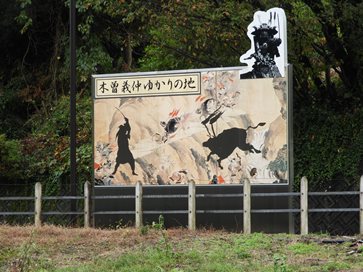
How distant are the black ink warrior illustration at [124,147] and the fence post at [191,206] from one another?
1794 millimetres

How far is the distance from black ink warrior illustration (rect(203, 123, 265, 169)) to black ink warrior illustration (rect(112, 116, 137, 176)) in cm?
206

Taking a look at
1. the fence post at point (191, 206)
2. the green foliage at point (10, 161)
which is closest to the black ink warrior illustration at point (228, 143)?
the fence post at point (191, 206)

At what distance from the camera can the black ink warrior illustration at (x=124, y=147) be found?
19234 millimetres

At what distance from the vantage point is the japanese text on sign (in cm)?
1881

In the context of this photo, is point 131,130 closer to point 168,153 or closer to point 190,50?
point 168,153

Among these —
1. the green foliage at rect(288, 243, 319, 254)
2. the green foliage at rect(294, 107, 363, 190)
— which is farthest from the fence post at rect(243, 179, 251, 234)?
the green foliage at rect(294, 107, 363, 190)

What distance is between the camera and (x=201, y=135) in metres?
18.7

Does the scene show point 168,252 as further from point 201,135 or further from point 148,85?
point 148,85

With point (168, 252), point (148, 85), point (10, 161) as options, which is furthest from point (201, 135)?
point (10, 161)

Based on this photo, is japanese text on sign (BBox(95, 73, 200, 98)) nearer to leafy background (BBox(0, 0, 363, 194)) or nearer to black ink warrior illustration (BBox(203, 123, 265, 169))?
black ink warrior illustration (BBox(203, 123, 265, 169))

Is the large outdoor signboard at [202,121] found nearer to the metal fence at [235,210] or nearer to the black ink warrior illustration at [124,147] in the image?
the black ink warrior illustration at [124,147]

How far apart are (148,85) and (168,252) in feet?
24.1

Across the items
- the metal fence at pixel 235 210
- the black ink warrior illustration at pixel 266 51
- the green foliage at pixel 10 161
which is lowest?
the metal fence at pixel 235 210

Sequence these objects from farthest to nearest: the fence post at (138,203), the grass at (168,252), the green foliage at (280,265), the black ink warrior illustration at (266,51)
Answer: the fence post at (138,203) < the black ink warrior illustration at (266,51) < the grass at (168,252) < the green foliage at (280,265)
